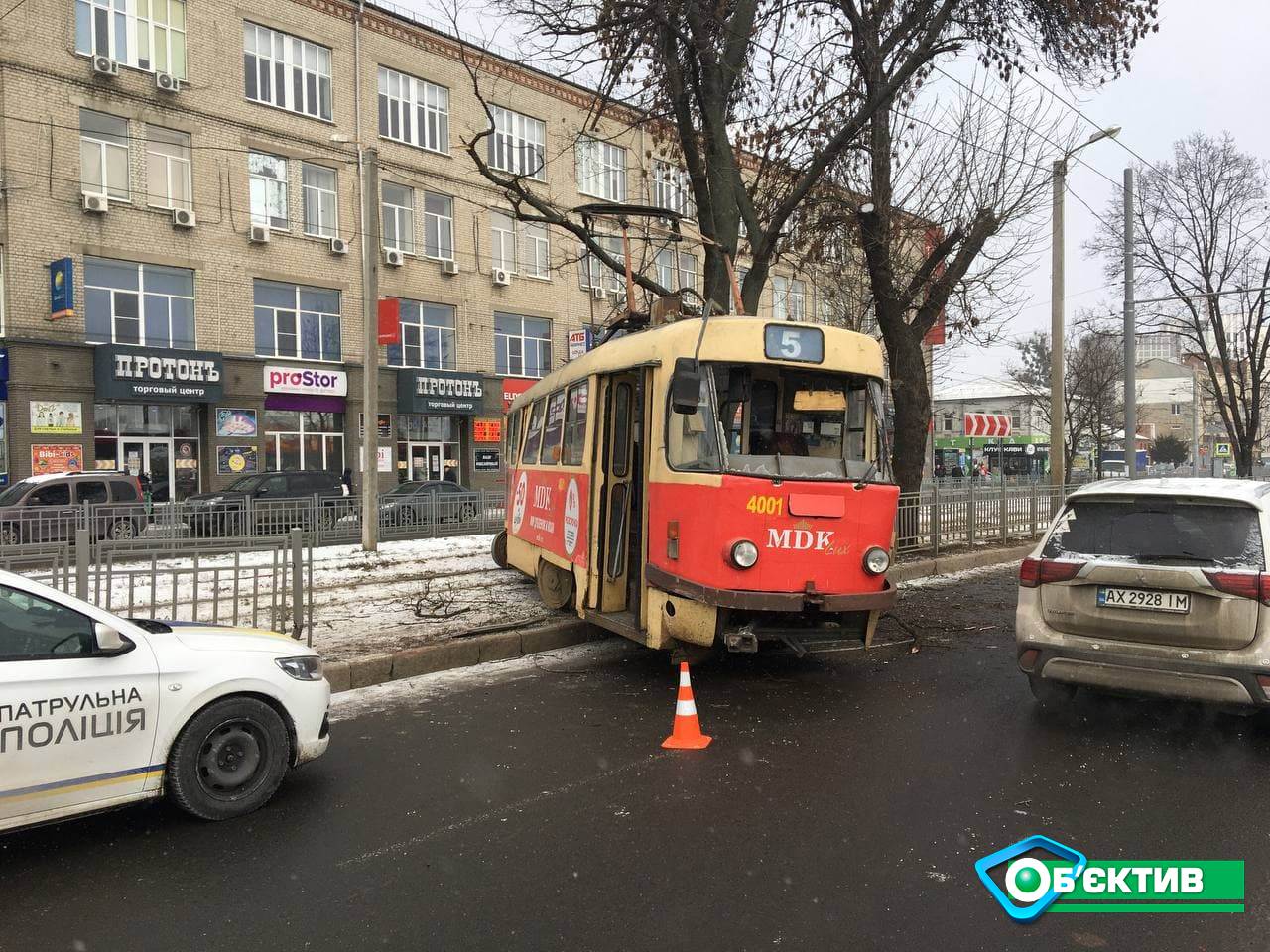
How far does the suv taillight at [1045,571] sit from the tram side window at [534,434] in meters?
5.91

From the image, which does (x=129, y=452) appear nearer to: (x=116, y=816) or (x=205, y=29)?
(x=205, y=29)

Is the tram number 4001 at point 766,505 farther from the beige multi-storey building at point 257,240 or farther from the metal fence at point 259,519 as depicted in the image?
the beige multi-storey building at point 257,240

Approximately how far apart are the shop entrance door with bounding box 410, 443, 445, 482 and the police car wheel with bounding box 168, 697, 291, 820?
27.2 meters

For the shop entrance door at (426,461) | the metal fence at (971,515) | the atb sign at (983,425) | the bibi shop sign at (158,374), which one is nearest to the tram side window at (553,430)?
the metal fence at (971,515)

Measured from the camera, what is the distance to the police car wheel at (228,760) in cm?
437

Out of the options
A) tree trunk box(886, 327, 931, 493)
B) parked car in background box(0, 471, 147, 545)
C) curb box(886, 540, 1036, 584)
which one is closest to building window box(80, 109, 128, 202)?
parked car in background box(0, 471, 147, 545)

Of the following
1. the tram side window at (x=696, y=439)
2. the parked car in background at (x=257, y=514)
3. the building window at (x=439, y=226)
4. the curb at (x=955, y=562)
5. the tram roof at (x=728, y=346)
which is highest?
the building window at (x=439, y=226)

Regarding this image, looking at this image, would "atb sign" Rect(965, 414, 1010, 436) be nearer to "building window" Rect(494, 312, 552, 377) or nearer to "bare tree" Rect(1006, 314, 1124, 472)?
"bare tree" Rect(1006, 314, 1124, 472)

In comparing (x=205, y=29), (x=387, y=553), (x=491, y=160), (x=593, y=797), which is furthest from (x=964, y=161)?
(x=205, y=29)

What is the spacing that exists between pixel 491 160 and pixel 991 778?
30.1m

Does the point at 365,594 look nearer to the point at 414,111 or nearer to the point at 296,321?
the point at 296,321

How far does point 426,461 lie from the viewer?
3159cm

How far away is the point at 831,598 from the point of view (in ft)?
21.4

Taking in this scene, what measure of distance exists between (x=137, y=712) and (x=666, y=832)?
264 centimetres
